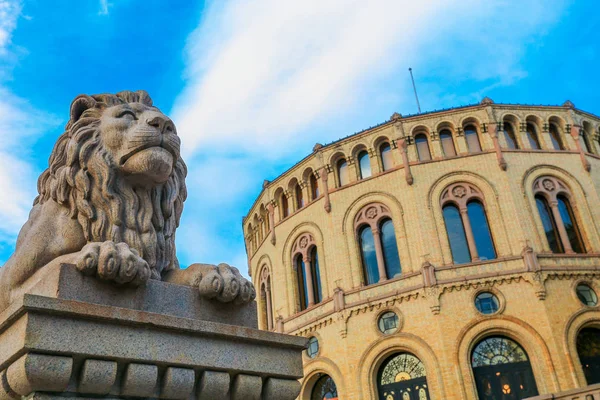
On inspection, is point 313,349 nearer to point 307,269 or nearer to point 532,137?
point 307,269

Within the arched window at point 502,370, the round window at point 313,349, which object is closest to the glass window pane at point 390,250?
the round window at point 313,349

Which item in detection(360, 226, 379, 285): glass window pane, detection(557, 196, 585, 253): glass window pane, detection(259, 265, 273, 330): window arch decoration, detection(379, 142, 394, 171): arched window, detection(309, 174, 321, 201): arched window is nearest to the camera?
detection(557, 196, 585, 253): glass window pane

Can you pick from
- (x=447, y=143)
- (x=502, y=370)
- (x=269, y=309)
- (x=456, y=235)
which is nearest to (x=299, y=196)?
(x=269, y=309)

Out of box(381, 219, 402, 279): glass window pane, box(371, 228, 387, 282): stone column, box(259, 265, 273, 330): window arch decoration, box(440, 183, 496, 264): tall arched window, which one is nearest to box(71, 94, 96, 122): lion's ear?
box(371, 228, 387, 282): stone column

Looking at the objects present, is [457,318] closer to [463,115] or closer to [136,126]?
[463,115]

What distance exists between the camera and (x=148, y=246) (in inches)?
131

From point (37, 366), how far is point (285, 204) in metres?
28.9

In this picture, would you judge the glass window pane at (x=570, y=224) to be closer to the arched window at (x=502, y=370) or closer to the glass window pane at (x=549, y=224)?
the glass window pane at (x=549, y=224)

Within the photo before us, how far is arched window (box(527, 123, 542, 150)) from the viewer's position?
89.7ft

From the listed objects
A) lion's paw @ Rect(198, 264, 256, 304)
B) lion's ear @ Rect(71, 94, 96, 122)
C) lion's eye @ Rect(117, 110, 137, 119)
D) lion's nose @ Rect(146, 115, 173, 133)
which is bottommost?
lion's paw @ Rect(198, 264, 256, 304)

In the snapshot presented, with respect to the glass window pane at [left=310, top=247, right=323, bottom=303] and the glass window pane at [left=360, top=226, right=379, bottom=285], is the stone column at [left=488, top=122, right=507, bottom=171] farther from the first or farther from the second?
the glass window pane at [left=310, top=247, right=323, bottom=303]

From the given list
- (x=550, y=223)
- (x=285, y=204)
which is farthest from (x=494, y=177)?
(x=285, y=204)

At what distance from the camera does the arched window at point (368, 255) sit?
26.0m

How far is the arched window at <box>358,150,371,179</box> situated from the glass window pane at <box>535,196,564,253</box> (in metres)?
7.90
